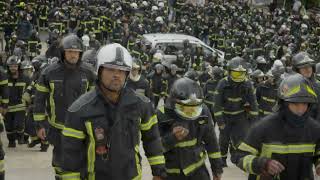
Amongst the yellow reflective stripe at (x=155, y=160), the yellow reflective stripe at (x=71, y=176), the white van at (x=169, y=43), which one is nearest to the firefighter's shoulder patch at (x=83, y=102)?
the yellow reflective stripe at (x=71, y=176)

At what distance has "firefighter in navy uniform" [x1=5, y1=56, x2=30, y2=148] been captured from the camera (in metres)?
12.0

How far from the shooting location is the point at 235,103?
10594mm

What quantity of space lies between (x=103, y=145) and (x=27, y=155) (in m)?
7.53

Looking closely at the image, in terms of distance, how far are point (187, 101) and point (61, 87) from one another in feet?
6.22

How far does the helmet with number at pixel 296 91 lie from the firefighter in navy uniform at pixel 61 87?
3080mm

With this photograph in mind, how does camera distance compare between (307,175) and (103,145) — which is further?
(307,175)

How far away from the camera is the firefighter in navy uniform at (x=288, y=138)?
16.4 feet

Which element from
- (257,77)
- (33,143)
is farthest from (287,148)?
(257,77)

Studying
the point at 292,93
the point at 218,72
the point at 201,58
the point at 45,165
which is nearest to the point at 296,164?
the point at 292,93

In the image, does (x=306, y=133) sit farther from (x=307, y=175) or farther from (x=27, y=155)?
(x=27, y=155)

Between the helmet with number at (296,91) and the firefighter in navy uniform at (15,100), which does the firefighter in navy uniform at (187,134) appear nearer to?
the helmet with number at (296,91)

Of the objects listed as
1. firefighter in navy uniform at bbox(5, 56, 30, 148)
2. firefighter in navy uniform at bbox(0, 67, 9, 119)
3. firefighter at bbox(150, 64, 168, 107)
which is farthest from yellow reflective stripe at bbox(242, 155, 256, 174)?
firefighter at bbox(150, 64, 168, 107)

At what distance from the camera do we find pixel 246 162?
5.06 meters

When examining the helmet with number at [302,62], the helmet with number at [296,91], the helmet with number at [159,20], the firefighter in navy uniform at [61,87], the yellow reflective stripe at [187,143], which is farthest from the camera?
the helmet with number at [159,20]
